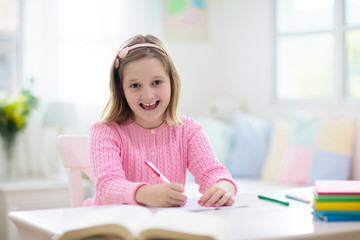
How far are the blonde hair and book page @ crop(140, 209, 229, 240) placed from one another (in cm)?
69

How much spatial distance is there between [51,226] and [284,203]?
1.96ft

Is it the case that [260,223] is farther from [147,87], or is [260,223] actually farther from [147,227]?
[147,87]

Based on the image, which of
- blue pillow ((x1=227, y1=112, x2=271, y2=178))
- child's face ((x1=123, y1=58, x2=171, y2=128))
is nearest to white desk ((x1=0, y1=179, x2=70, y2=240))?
blue pillow ((x1=227, y1=112, x2=271, y2=178))

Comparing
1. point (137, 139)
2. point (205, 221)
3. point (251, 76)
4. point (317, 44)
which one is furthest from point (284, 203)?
point (251, 76)

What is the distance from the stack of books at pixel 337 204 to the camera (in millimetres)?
1268

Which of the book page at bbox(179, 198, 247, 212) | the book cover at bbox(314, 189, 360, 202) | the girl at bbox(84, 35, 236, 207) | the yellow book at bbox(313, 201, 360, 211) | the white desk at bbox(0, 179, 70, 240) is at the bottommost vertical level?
the white desk at bbox(0, 179, 70, 240)

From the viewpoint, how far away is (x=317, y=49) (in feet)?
12.4

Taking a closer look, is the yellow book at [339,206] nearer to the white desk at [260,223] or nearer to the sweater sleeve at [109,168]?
the white desk at [260,223]

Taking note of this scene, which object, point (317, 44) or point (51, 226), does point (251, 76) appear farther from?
point (51, 226)

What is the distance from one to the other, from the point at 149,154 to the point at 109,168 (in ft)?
0.64

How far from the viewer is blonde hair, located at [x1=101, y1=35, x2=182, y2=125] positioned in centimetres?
172

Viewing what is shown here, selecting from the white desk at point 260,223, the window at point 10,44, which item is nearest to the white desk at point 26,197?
the window at point 10,44

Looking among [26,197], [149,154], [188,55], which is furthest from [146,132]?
[188,55]

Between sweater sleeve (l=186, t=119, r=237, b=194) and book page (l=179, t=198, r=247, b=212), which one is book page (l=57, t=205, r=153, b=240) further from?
sweater sleeve (l=186, t=119, r=237, b=194)
